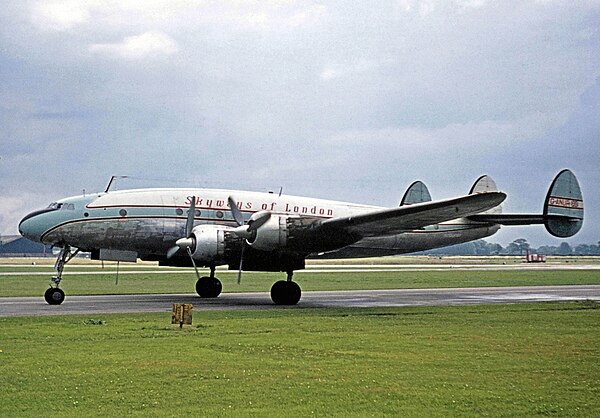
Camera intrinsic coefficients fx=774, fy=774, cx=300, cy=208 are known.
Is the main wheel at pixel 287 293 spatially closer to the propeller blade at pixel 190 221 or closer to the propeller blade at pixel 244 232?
the propeller blade at pixel 244 232

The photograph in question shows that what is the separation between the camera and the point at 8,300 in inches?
995

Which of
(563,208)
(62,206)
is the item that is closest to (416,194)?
(563,208)

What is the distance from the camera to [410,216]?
22688 millimetres

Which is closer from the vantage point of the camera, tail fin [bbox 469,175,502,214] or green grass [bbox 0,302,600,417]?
green grass [bbox 0,302,600,417]

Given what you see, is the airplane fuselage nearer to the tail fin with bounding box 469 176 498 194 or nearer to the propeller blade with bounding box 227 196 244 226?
the propeller blade with bounding box 227 196 244 226

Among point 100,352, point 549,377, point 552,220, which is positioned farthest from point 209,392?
point 552,220

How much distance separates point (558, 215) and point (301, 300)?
10882mm

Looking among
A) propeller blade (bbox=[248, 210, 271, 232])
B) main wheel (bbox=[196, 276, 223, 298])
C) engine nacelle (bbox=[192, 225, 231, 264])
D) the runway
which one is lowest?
the runway

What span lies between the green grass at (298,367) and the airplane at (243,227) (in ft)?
14.9

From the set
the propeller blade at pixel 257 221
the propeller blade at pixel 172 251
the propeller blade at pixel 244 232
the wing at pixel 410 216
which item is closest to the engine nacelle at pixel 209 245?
the propeller blade at pixel 244 232

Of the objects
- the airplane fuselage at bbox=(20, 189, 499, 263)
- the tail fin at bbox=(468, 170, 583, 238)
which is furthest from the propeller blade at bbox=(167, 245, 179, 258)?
the tail fin at bbox=(468, 170, 583, 238)

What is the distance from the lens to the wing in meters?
21.1

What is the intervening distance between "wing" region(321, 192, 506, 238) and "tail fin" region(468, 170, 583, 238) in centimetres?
640

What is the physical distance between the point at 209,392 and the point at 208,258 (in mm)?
14300
